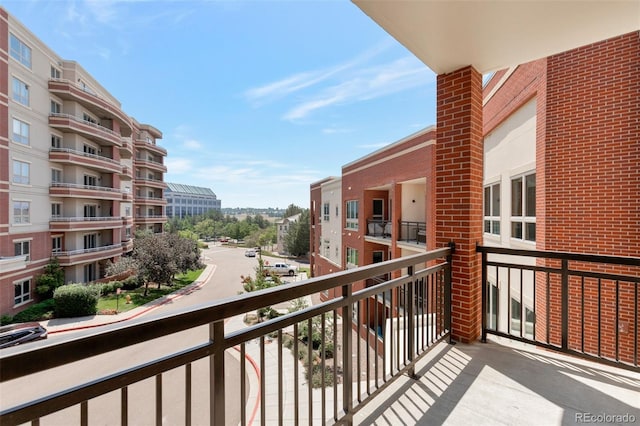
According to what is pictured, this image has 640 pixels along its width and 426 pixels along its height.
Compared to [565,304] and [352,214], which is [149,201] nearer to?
[352,214]

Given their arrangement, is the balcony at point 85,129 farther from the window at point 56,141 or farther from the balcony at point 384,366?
the balcony at point 384,366

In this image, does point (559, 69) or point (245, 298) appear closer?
point (245, 298)

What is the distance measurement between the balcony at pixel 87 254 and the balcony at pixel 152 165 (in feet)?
32.4

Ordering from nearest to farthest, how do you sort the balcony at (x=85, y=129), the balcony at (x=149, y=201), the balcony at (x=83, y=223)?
the balcony at (x=85, y=129), the balcony at (x=83, y=223), the balcony at (x=149, y=201)

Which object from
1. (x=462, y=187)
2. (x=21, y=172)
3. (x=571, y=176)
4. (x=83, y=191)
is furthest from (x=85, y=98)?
(x=571, y=176)

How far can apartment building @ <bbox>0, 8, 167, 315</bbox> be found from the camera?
45.9 feet

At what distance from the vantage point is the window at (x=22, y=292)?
47.4 feet

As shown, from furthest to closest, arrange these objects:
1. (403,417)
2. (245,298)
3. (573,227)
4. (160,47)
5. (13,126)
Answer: (13,126)
(160,47)
(573,227)
(403,417)
(245,298)

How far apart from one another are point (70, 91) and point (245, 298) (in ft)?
75.2

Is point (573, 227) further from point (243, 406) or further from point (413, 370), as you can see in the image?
point (243, 406)

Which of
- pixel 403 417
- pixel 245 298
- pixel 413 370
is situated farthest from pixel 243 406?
pixel 413 370

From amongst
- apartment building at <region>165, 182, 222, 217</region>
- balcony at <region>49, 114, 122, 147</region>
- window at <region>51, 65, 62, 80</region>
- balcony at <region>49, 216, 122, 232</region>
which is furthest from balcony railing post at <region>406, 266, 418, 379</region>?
apartment building at <region>165, 182, 222, 217</region>

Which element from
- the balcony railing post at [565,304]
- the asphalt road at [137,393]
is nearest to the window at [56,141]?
the asphalt road at [137,393]

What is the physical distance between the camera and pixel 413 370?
2.54 m
